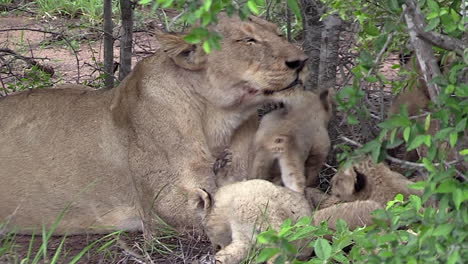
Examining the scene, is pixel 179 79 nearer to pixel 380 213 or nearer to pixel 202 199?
pixel 202 199

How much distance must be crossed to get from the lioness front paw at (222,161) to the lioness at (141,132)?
0.04 metres

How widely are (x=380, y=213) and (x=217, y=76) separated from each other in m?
1.52

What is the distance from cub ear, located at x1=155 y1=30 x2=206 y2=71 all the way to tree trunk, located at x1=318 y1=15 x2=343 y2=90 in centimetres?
94

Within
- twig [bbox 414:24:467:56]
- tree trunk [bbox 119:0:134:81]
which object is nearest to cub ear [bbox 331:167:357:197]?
twig [bbox 414:24:467:56]

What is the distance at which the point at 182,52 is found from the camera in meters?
4.40

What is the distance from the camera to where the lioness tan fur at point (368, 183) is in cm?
421

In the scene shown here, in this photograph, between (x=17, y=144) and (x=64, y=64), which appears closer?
(x=17, y=144)

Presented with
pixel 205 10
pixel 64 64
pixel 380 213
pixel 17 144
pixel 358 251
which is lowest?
pixel 64 64

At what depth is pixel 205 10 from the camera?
267 centimetres

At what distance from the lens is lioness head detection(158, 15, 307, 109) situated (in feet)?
14.1

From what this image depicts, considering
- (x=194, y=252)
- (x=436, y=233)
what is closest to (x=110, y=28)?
(x=194, y=252)

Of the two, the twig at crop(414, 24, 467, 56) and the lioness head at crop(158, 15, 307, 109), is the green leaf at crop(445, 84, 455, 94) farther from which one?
the lioness head at crop(158, 15, 307, 109)

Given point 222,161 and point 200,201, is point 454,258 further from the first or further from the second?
point 222,161

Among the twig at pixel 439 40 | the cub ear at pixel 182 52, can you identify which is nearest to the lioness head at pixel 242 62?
the cub ear at pixel 182 52
